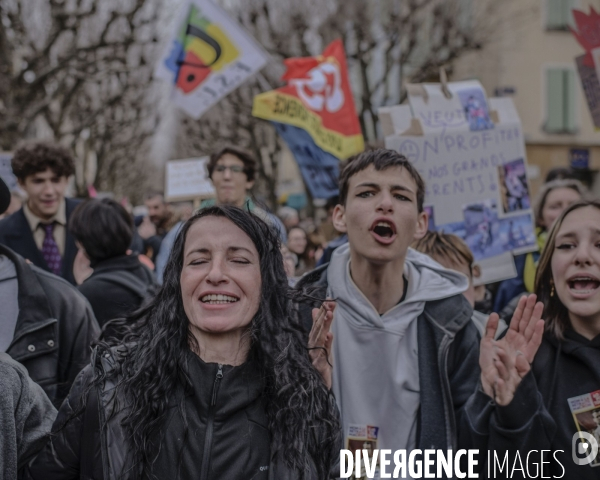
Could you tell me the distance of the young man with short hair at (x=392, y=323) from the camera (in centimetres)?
300

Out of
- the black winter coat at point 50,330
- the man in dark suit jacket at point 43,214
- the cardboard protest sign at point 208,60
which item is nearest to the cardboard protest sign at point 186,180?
the cardboard protest sign at point 208,60

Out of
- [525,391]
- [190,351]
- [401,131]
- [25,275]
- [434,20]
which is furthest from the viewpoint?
[434,20]

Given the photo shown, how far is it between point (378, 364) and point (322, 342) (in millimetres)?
497

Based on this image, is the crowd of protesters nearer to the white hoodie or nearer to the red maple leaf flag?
the white hoodie

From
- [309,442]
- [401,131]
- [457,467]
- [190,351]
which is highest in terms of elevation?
[401,131]

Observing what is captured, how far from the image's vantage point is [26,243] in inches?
189

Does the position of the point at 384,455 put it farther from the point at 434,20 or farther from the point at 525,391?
the point at 434,20

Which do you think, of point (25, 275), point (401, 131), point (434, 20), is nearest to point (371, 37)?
point (434, 20)

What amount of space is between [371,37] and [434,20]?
1.71 meters

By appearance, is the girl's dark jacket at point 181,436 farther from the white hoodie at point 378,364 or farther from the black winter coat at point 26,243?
the black winter coat at point 26,243

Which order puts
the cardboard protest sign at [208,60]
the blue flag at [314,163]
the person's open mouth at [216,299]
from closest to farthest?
1. the person's open mouth at [216,299]
2. the blue flag at [314,163]
3. the cardboard protest sign at [208,60]

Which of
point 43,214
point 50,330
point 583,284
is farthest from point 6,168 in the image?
point 583,284

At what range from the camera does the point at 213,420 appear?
2242mm

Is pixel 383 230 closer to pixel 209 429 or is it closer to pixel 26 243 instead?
pixel 209 429
